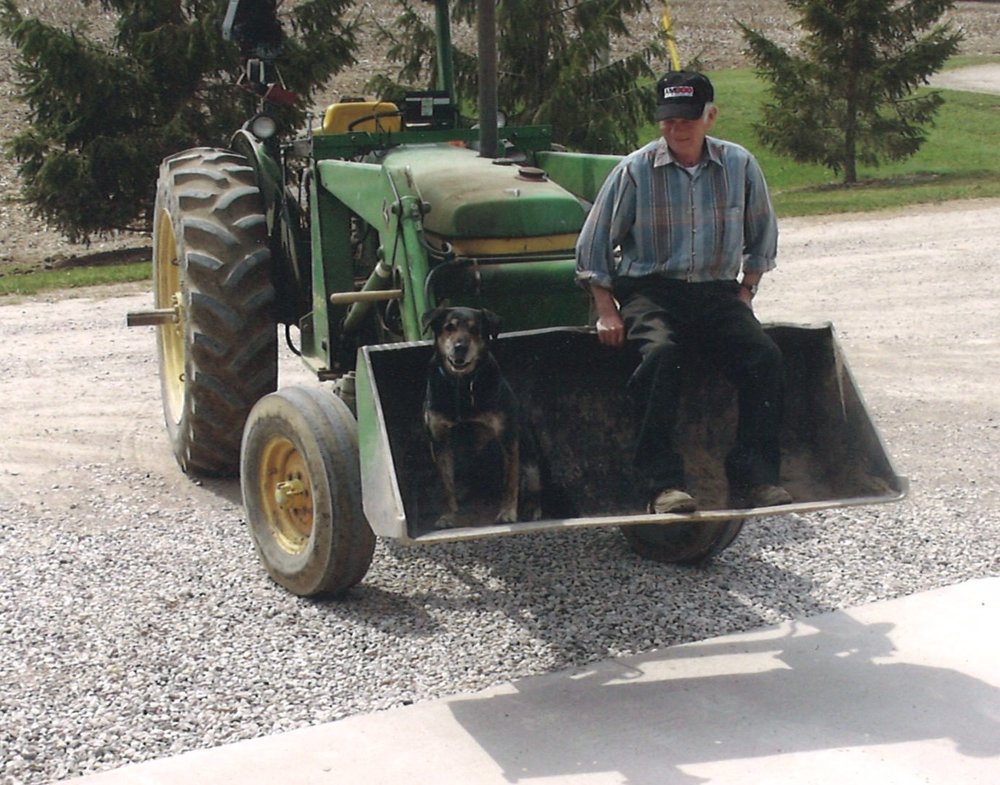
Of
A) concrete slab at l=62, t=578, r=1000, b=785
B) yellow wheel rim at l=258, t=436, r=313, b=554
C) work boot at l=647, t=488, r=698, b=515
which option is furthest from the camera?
yellow wheel rim at l=258, t=436, r=313, b=554

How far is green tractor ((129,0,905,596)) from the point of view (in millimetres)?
5359

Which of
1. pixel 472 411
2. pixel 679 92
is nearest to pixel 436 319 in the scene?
pixel 472 411

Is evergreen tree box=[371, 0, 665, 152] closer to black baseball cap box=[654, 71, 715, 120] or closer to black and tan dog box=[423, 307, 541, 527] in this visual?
black baseball cap box=[654, 71, 715, 120]

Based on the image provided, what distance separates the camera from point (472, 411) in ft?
17.1

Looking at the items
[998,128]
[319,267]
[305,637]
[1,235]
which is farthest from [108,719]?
[998,128]

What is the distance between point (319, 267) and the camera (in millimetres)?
6613

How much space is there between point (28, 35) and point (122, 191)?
2.07 metres

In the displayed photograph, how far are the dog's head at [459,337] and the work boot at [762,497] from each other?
1.03 meters

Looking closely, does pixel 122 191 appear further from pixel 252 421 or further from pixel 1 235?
pixel 252 421

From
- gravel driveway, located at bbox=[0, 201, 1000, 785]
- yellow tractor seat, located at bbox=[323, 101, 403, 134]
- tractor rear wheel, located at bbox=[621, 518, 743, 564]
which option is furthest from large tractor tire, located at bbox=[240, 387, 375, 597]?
yellow tractor seat, located at bbox=[323, 101, 403, 134]

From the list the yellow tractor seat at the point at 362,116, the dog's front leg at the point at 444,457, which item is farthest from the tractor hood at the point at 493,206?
the yellow tractor seat at the point at 362,116

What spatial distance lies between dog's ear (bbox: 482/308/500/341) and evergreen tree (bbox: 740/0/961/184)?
65.5ft

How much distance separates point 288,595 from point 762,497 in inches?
72.7

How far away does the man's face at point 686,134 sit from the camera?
5262mm
